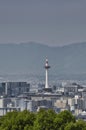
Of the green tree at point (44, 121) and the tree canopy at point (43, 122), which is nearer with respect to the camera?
the tree canopy at point (43, 122)

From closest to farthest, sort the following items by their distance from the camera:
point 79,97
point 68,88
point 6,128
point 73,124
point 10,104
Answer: point 73,124 < point 6,128 < point 10,104 < point 79,97 < point 68,88

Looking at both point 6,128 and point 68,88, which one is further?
point 68,88

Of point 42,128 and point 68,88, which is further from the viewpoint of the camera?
point 68,88

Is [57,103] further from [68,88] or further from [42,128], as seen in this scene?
[42,128]

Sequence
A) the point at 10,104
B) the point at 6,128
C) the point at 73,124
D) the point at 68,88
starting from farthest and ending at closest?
the point at 68,88 → the point at 10,104 → the point at 6,128 → the point at 73,124

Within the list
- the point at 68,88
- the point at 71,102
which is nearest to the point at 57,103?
the point at 71,102

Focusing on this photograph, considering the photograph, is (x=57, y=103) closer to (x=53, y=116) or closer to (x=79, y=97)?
(x=79, y=97)

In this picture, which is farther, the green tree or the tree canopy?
the green tree

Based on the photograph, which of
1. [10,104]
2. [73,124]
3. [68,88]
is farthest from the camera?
[68,88]

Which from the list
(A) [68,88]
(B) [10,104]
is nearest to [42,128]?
(B) [10,104]
